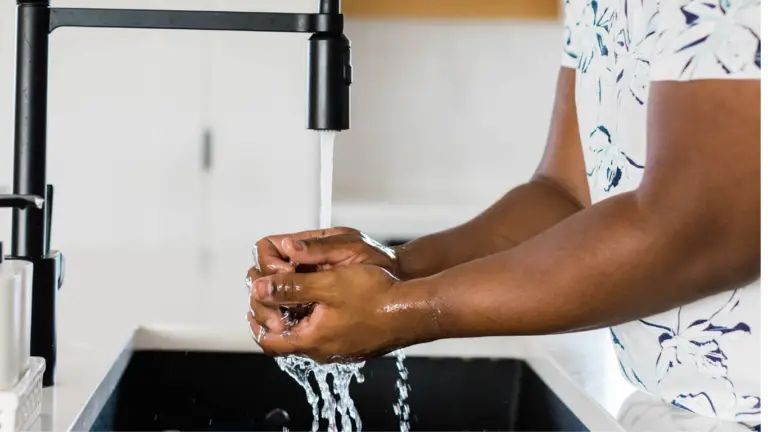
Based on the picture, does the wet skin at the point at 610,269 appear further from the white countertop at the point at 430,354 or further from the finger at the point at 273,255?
the white countertop at the point at 430,354

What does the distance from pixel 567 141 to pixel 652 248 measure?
17.1 inches

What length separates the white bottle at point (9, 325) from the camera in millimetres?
606

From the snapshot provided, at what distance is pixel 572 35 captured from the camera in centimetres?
93

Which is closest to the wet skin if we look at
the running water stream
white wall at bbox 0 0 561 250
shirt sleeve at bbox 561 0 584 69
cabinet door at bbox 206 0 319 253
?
the running water stream

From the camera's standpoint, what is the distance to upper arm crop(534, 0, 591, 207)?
942 millimetres

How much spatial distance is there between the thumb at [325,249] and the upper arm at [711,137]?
10.0 inches

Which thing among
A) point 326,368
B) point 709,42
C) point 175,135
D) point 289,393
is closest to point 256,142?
point 175,135

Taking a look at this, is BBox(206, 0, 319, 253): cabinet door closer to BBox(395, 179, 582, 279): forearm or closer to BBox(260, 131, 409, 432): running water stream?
BBox(395, 179, 582, 279): forearm

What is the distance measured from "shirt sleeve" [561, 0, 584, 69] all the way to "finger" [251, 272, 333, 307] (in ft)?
1.39

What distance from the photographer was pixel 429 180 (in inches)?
120

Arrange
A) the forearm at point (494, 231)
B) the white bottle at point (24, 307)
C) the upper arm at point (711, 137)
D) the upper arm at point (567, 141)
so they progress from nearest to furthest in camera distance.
Answer: the upper arm at point (711, 137)
the white bottle at point (24, 307)
the forearm at point (494, 231)
the upper arm at point (567, 141)

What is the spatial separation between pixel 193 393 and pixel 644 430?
53cm

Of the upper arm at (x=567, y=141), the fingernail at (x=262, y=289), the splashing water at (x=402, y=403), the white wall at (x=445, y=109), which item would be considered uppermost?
the white wall at (x=445, y=109)

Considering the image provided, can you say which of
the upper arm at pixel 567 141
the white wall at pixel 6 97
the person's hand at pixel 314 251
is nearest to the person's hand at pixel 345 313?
the person's hand at pixel 314 251
